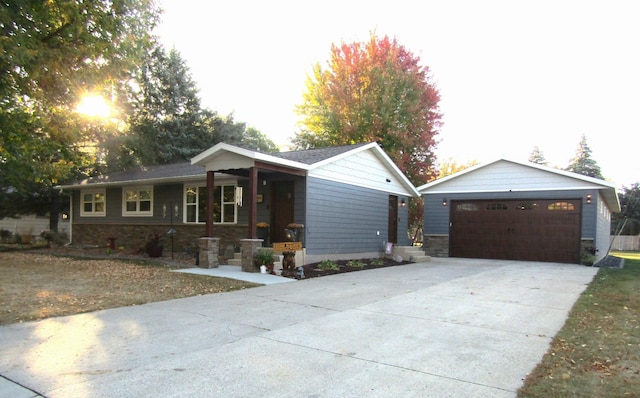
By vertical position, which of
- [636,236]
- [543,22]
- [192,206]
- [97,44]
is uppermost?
[543,22]

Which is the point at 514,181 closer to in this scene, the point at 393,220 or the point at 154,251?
the point at 393,220

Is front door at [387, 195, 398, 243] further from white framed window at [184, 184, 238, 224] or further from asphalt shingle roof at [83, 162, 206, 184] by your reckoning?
asphalt shingle roof at [83, 162, 206, 184]

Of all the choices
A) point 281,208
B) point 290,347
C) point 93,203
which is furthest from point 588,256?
point 93,203

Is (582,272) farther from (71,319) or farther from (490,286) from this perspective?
(71,319)

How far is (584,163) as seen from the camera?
38.2 m

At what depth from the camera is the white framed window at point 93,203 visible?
61.0ft

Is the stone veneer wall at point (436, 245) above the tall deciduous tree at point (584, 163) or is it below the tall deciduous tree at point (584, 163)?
below

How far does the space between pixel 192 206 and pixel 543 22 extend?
40.1 feet

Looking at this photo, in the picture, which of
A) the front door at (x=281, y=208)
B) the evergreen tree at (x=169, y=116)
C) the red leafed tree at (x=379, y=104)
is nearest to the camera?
the front door at (x=281, y=208)

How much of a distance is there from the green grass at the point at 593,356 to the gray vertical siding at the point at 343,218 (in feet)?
23.3

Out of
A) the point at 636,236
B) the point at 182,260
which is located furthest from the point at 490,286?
the point at 636,236

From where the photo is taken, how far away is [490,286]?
30.1ft

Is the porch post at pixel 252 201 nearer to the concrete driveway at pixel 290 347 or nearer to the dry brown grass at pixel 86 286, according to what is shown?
the dry brown grass at pixel 86 286

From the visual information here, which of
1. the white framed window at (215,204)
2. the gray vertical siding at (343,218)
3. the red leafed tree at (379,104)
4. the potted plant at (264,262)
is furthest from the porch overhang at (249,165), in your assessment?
the red leafed tree at (379,104)
